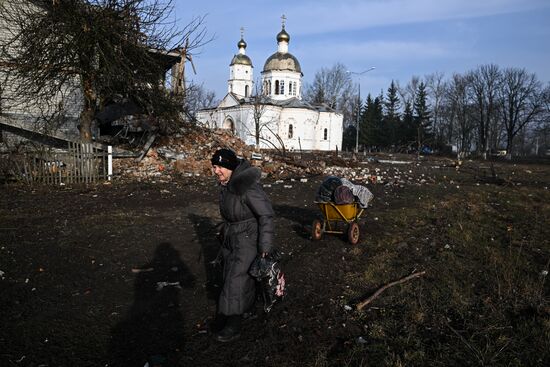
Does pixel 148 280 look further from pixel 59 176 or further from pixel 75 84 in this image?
pixel 75 84

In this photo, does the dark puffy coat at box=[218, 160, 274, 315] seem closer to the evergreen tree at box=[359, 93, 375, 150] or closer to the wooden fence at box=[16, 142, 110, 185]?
the wooden fence at box=[16, 142, 110, 185]

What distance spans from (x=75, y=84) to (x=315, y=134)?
41.1 meters

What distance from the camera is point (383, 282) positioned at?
205 inches

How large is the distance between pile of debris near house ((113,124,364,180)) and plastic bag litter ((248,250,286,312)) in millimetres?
12170

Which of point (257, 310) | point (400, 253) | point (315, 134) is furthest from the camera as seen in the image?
point (315, 134)

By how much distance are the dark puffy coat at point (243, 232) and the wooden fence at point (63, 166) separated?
1116cm

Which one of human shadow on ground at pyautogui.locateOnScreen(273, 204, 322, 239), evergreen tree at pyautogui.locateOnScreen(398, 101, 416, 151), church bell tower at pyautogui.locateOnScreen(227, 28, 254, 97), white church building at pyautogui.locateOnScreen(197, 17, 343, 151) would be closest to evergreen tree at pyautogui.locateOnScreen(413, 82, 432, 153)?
evergreen tree at pyautogui.locateOnScreen(398, 101, 416, 151)

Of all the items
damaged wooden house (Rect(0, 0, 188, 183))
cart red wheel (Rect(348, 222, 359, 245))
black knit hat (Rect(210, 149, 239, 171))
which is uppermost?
damaged wooden house (Rect(0, 0, 188, 183))

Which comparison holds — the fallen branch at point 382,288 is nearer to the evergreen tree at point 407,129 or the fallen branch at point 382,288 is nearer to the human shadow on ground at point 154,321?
the human shadow on ground at point 154,321

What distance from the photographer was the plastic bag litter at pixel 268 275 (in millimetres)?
3799

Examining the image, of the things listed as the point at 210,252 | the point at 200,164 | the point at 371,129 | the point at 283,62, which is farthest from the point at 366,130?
the point at 210,252

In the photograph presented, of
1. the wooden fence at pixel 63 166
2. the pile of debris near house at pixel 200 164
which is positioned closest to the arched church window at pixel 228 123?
the pile of debris near house at pixel 200 164

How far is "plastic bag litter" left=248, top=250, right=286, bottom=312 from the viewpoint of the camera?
12.5 ft

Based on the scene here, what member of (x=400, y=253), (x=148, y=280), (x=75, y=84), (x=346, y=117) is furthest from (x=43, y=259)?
(x=346, y=117)
